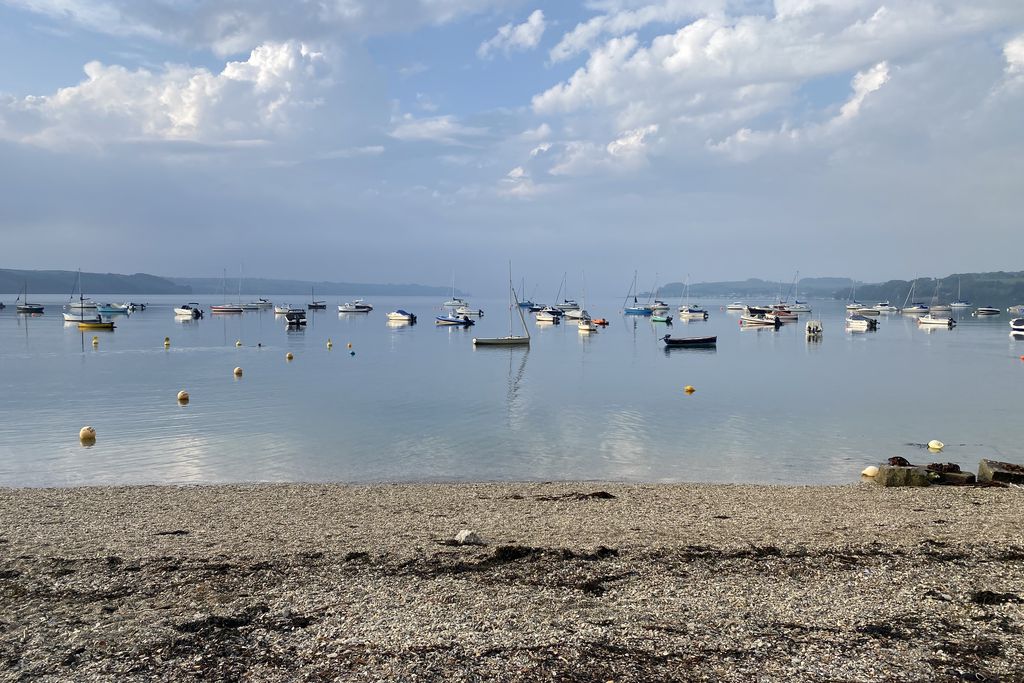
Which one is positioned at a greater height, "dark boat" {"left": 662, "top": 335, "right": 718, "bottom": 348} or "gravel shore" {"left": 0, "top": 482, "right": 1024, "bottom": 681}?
"gravel shore" {"left": 0, "top": 482, "right": 1024, "bottom": 681}

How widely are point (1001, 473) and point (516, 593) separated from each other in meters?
13.2

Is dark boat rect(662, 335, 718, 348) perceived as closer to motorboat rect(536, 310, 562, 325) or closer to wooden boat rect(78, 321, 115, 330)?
motorboat rect(536, 310, 562, 325)

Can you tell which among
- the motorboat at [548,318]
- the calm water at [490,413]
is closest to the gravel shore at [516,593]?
the calm water at [490,413]

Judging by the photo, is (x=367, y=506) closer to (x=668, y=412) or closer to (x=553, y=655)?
(x=553, y=655)

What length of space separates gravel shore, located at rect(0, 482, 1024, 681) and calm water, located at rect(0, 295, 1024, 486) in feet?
23.7

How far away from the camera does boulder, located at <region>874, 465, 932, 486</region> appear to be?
16.7m

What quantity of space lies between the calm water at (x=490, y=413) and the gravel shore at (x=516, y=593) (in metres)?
7.23

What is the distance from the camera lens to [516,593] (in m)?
8.86

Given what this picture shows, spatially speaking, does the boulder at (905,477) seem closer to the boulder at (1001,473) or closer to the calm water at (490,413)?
the boulder at (1001,473)

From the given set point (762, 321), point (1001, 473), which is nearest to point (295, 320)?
point (762, 321)

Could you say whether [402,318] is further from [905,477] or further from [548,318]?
[905,477]

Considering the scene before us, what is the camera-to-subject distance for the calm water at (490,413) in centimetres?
2150

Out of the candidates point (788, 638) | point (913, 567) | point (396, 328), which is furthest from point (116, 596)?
point (396, 328)

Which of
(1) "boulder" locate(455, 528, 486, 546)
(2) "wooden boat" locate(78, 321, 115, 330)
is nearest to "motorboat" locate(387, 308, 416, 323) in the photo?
(2) "wooden boat" locate(78, 321, 115, 330)
